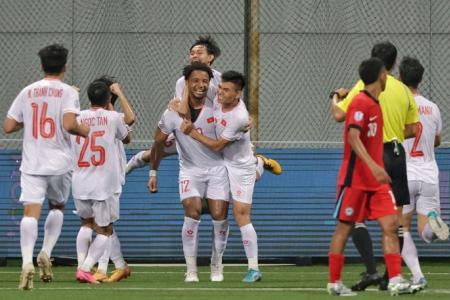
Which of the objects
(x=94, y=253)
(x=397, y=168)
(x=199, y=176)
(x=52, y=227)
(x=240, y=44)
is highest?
(x=240, y=44)

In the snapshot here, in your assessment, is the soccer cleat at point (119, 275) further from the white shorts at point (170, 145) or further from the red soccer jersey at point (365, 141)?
the red soccer jersey at point (365, 141)

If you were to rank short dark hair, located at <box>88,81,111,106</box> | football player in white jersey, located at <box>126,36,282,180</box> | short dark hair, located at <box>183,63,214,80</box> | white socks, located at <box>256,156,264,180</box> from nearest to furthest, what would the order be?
short dark hair, located at <box>88,81,111,106</box> < short dark hair, located at <box>183,63,214,80</box> < football player in white jersey, located at <box>126,36,282,180</box> < white socks, located at <box>256,156,264,180</box>

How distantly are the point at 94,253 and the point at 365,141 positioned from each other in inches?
126

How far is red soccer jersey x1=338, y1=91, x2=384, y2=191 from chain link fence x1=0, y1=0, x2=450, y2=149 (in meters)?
7.07

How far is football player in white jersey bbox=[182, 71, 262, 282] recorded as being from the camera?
44.3 ft

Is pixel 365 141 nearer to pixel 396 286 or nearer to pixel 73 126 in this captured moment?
pixel 396 286

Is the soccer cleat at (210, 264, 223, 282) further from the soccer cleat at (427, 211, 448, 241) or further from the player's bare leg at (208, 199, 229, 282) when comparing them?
the soccer cleat at (427, 211, 448, 241)

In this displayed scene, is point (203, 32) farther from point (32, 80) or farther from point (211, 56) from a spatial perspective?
point (211, 56)

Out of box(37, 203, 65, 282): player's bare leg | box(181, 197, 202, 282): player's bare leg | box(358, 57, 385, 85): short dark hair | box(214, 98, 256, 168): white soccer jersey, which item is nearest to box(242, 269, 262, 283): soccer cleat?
box(181, 197, 202, 282): player's bare leg

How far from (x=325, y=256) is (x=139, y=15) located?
4.31 meters

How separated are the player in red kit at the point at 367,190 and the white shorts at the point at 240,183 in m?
2.54

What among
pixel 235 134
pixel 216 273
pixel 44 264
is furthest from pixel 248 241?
pixel 44 264

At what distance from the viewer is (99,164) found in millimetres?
13477

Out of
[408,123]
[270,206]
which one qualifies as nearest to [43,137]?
[408,123]
